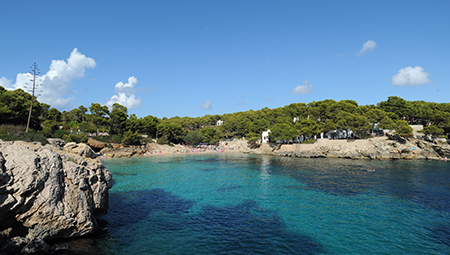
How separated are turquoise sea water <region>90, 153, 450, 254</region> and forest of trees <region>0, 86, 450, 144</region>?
121ft

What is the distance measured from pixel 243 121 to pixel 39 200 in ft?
284

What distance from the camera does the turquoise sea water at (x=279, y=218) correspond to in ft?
35.8

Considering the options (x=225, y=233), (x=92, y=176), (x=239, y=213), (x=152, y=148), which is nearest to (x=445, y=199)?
(x=239, y=213)

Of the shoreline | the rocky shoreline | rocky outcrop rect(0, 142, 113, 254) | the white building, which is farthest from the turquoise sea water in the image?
the white building

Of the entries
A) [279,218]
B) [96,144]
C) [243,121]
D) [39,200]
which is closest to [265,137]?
[243,121]

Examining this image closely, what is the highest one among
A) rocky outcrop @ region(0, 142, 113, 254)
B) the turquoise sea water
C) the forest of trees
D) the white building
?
the forest of trees

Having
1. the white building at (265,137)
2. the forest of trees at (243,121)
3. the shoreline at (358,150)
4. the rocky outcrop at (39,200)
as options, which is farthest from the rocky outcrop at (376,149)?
the rocky outcrop at (39,200)

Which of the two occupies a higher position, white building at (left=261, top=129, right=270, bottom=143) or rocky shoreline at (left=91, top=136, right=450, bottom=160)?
white building at (left=261, top=129, right=270, bottom=143)

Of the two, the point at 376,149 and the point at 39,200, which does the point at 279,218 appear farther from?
the point at 376,149

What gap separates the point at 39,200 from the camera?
9.02 m

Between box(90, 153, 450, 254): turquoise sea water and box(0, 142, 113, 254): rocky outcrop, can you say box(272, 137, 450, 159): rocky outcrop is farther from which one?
box(0, 142, 113, 254): rocky outcrop

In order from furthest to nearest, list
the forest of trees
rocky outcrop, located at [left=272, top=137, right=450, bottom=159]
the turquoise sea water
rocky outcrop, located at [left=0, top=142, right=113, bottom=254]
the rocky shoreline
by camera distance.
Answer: the forest of trees, the rocky shoreline, rocky outcrop, located at [left=272, top=137, right=450, bottom=159], the turquoise sea water, rocky outcrop, located at [left=0, top=142, right=113, bottom=254]

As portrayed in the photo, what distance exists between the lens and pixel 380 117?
60188 mm

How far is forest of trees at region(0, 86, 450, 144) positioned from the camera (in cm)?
5022
